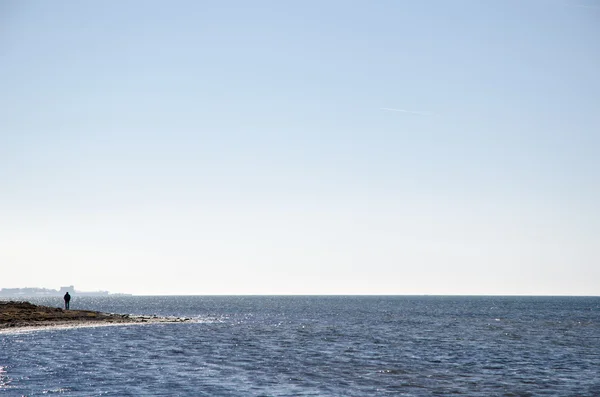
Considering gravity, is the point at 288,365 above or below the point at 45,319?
below

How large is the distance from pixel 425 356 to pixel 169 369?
22025mm

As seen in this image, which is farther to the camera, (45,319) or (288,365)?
(45,319)

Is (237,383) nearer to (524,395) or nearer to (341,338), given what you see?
(524,395)

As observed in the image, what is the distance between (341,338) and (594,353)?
1025 inches

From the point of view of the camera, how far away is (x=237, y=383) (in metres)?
34.0

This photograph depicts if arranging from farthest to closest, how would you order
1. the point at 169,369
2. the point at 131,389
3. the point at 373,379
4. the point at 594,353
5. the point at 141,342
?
the point at 141,342, the point at 594,353, the point at 169,369, the point at 373,379, the point at 131,389

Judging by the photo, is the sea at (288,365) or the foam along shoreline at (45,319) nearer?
the sea at (288,365)

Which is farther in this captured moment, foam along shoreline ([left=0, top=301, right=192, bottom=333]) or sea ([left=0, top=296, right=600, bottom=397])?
foam along shoreline ([left=0, top=301, right=192, bottom=333])

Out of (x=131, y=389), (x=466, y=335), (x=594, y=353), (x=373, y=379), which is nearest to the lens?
(x=131, y=389)

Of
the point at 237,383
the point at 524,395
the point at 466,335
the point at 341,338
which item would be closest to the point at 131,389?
the point at 237,383

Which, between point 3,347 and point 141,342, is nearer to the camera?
point 3,347

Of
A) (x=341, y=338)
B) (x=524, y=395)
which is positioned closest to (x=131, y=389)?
(x=524, y=395)

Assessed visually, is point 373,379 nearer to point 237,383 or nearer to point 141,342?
point 237,383

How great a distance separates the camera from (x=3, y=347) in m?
47.8
